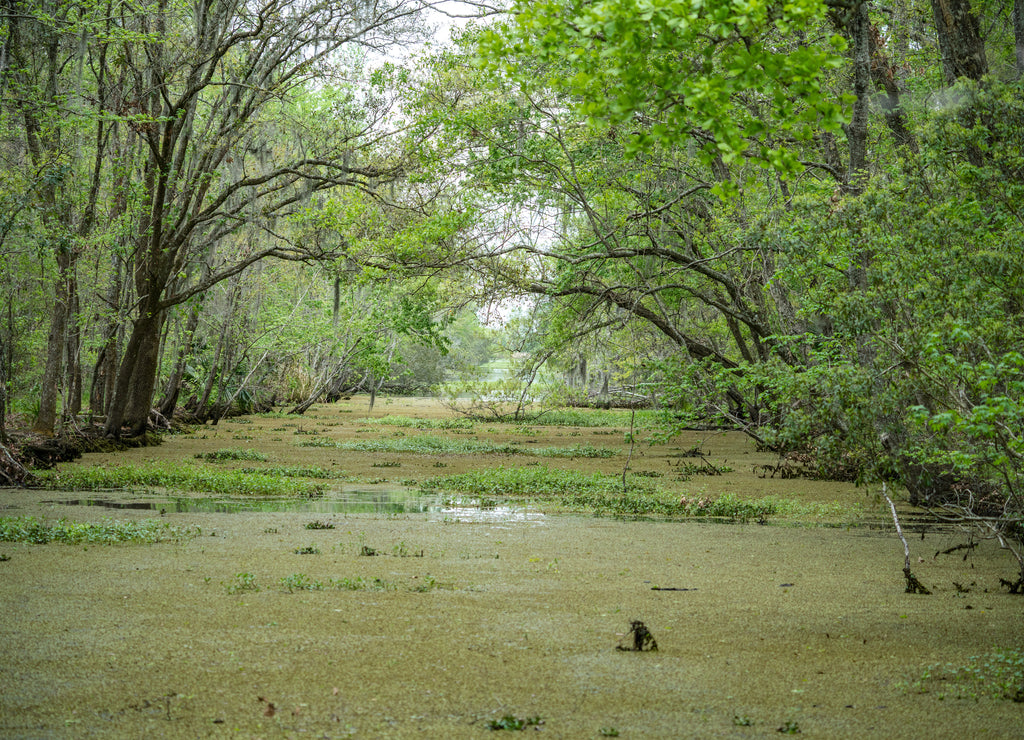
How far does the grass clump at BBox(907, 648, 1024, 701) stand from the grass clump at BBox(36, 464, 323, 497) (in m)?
7.55

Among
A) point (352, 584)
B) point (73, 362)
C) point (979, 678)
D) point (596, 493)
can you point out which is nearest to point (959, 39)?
point (596, 493)

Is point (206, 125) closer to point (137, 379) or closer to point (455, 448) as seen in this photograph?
point (137, 379)

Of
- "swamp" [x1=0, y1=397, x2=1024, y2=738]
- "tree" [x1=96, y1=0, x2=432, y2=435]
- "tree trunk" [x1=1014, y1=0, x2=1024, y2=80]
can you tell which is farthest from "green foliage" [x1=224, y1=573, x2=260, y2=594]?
"tree" [x1=96, y1=0, x2=432, y2=435]

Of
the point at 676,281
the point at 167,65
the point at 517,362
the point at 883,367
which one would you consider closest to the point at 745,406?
the point at 676,281

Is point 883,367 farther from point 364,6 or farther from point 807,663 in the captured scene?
point 364,6

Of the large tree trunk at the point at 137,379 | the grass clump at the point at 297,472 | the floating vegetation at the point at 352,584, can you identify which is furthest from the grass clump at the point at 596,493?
the large tree trunk at the point at 137,379

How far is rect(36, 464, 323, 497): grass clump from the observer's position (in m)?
9.95

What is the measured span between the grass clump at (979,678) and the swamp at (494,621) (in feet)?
0.04

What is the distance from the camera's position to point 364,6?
13867mm

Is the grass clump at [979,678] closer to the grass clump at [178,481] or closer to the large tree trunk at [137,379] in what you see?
the grass clump at [178,481]

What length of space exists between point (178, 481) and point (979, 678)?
900cm

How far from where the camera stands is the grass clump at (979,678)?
3.45 meters

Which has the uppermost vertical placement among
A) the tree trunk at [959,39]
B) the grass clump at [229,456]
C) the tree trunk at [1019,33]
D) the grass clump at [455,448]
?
the tree trunk at [959,39]

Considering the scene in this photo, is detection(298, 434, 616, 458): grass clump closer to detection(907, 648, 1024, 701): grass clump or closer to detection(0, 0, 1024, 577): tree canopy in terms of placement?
detection(0, 0, 1024, 577): tree canopy
